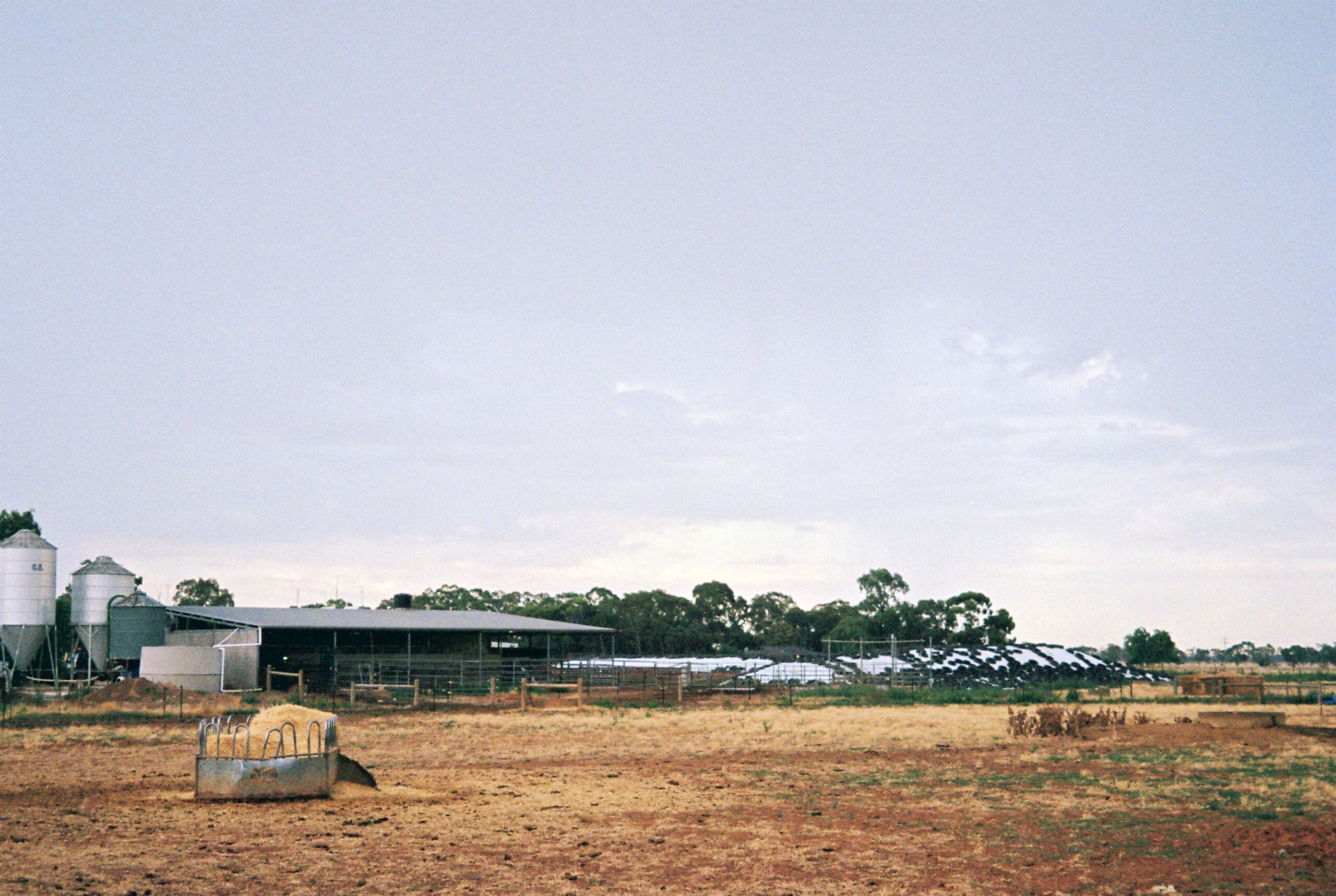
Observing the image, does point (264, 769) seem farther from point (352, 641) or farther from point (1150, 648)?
→ point (1150, 648)

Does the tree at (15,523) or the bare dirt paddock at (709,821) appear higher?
the tree at (15,523)

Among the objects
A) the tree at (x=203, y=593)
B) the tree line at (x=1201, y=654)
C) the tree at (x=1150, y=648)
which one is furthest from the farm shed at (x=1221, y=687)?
Result: the tree at (x=203, y=593)

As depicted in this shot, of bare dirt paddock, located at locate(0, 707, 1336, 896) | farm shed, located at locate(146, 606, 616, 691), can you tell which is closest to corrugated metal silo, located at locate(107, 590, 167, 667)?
farm shed, located at locate(146, 606, 616, 691)

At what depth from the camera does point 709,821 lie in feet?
57.4

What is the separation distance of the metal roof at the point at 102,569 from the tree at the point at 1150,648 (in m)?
93.6

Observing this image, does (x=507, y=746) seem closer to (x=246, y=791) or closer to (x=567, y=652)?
(x=246, y=791)

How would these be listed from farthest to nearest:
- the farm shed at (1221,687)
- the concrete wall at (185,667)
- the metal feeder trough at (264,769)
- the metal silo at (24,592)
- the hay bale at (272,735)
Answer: the metal silo at (24,592), the farm shed at (1221,687), the concrete wall at (185,667), the hay bale at (272,735), the metal feeder trough at (264,769)

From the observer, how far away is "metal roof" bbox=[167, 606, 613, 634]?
58.1 meters

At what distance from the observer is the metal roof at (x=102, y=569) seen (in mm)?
60062

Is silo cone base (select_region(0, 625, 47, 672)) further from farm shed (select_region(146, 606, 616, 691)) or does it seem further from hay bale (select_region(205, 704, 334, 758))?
hay bale (select_region(205, 704, 334, 758))

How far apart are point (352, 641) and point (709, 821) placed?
5270 cm

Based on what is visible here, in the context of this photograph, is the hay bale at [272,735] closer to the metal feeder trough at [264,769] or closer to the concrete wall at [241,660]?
the metal feeder trough at [264,769]

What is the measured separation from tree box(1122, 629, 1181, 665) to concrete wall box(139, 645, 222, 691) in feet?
302

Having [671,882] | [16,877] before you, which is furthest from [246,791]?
[671,882]
